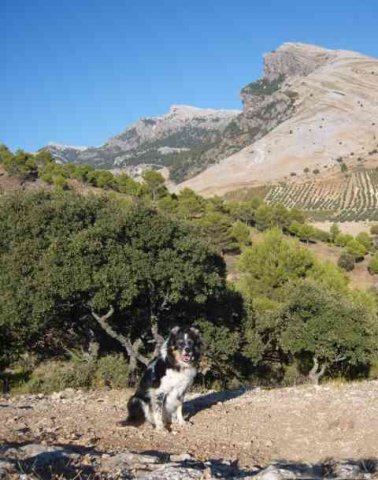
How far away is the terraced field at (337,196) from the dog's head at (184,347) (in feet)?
270

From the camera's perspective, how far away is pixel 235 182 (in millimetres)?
158125

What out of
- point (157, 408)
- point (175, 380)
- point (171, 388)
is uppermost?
point (175, 380)

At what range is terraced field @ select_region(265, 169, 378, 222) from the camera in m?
94.4

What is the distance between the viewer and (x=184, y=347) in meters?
7.08

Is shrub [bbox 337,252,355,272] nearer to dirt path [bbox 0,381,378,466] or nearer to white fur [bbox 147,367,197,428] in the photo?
dirt path [bbox 0,381,378,466]

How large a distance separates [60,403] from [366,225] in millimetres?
75634

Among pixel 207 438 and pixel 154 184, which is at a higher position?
pixel 154 184

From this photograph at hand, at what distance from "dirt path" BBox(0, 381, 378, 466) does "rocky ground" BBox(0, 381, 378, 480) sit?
1cm

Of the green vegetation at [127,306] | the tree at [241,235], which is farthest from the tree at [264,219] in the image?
the green vegetation at [127,306]

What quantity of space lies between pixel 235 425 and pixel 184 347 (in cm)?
159

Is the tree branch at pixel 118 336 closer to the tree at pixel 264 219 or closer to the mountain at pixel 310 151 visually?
the tree at pixel 264 219

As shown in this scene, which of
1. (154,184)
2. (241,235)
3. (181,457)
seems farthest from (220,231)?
(181,457)

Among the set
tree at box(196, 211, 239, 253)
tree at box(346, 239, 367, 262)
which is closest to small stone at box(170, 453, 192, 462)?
tree at box(196, 211, 239, 253)

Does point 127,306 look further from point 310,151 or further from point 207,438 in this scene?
point 310,151
